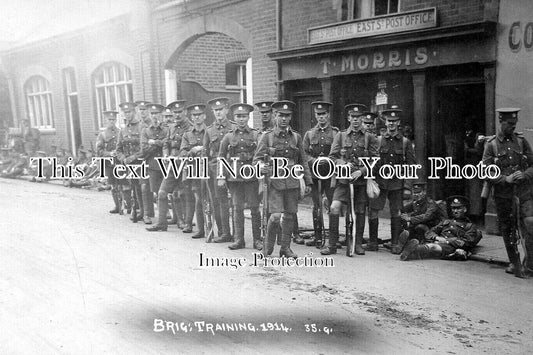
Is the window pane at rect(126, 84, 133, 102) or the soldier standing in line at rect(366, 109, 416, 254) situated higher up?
the window pane at rect(126, 84, 133, 102)

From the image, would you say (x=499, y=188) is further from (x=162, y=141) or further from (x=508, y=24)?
(x=162, y=141)

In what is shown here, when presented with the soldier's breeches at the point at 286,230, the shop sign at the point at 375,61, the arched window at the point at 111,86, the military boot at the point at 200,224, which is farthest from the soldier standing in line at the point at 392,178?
the arched window at the point at 111,86

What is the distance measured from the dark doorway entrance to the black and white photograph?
0.02m

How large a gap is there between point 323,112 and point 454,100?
2.52 meters

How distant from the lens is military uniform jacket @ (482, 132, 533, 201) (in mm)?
5930

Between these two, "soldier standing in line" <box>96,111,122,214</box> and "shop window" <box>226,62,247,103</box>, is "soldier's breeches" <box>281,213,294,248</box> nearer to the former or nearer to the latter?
"soldier standing in line" <box>96,111,122,214</box>

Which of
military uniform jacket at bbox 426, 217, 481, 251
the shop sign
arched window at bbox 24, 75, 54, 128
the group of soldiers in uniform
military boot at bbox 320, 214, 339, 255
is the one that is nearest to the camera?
the group of soldiers in uniform

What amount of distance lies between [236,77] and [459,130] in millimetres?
8886

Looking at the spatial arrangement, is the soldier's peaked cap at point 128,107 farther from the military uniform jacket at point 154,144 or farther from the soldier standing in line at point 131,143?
the military uniform jacket at point 154,144

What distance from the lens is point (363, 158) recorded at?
7.02 m

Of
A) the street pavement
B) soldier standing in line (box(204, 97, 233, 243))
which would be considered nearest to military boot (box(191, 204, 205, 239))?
soldier standing in line (box(204, 97, 233, 243))

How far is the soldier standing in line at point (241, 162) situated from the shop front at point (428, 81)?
2.96 meters

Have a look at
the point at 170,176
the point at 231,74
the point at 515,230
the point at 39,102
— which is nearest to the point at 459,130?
the point at 515,230

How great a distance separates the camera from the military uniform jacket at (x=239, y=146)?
735 centimetres
